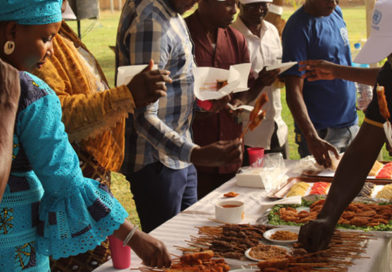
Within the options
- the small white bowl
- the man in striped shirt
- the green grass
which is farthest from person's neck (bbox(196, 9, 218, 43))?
the green grass

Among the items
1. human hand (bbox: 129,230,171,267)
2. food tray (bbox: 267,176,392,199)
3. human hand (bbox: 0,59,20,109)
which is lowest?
food tray (bbox: 267,176,392,199)

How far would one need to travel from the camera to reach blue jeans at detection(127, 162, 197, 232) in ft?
9.13

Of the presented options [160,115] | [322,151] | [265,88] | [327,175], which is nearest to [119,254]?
[160,115]

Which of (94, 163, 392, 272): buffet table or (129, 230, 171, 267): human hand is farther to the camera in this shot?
(94, 163, 392, 272): buffet table

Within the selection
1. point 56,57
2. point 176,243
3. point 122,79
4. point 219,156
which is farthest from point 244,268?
point 56,57

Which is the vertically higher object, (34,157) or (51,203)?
(34,157)

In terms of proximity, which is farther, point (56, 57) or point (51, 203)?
point (56, 57)

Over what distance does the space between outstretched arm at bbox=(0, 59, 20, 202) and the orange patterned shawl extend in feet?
2.54

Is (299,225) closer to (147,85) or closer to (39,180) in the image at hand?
(147,85)

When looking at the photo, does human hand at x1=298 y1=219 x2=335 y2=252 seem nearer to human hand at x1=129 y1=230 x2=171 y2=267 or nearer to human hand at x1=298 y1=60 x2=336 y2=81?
human hand at x1=129 y1=230 x2=171 y2=267

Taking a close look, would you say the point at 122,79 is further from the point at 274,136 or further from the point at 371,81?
the point at 274,136

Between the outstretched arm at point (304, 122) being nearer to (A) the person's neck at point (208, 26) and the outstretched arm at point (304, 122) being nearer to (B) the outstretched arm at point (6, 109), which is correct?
(A) the person's neck at point (208, 26)

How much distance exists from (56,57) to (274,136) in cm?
270

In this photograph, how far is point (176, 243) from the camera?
2182 millimetres
